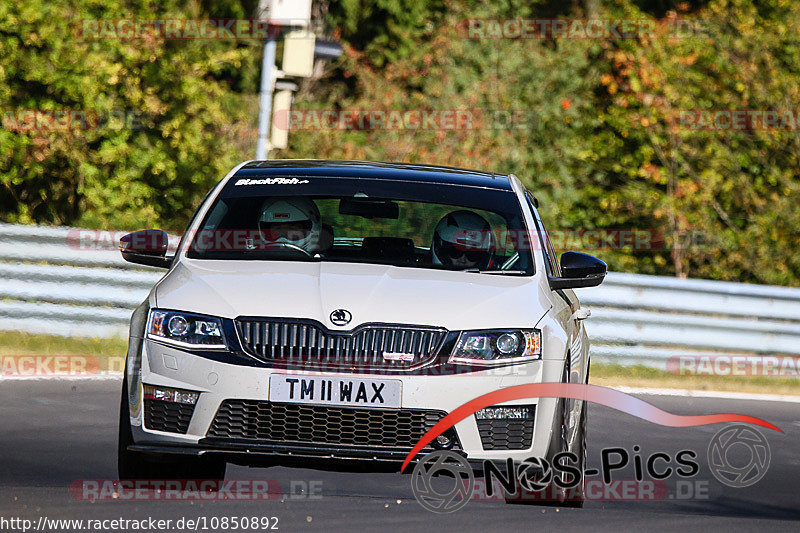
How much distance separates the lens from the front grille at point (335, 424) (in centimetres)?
605

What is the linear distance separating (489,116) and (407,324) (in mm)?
20897

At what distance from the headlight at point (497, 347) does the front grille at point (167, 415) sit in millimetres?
1085

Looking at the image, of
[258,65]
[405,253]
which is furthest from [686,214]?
[405,253]

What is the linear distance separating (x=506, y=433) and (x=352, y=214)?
5.79 ft

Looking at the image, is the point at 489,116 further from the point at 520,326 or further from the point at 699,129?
the point at 520,326

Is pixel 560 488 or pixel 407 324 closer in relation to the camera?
pixel 407 324

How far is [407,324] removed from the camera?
6.10 m

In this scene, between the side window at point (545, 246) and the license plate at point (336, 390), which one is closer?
the license plate at point (336, 390)

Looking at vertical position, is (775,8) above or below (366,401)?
above

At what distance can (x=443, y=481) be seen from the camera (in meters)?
7.35

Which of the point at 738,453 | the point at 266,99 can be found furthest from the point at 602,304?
the point at 738,453
